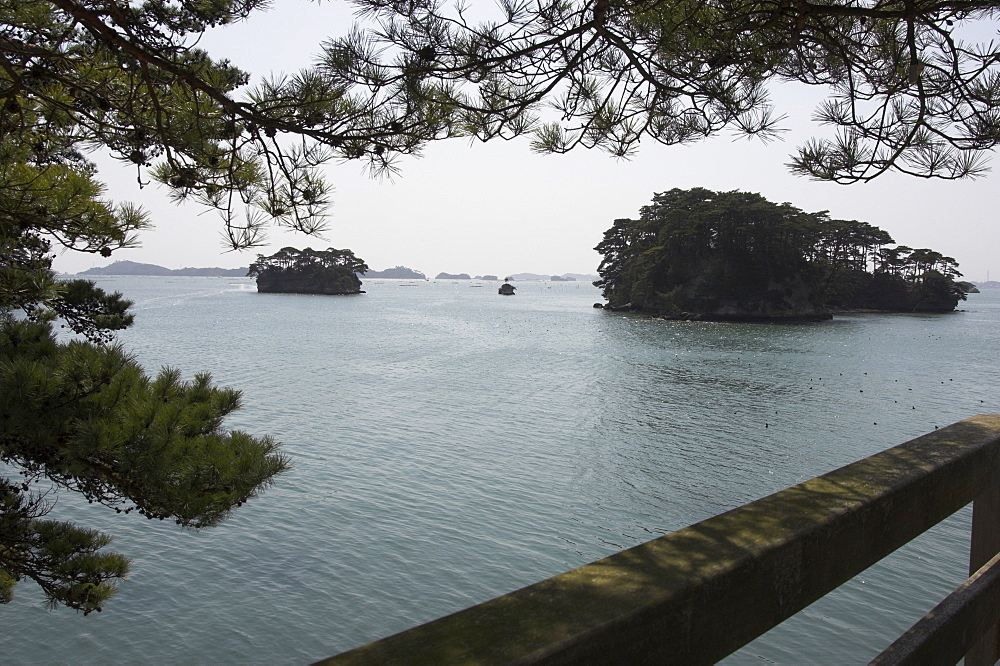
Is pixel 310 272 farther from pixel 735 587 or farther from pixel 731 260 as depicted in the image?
pixel 735 587

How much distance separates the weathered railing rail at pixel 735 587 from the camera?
28.5 inches

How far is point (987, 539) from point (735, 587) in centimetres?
119

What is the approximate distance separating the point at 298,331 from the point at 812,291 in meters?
39.4

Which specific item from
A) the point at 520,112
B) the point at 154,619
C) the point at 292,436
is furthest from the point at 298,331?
the point at 520,112

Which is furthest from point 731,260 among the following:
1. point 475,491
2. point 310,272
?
point 310,272

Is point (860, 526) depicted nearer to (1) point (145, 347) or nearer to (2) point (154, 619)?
(2) point (154, 619)

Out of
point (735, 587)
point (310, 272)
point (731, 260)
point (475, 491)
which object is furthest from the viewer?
point (310, 272)

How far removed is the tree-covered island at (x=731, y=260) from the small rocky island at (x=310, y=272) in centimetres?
5331

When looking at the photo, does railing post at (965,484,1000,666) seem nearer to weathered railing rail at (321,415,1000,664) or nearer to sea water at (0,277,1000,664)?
weathered railing rail at (321,415,1000,664)

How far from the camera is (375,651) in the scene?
2.27 ft

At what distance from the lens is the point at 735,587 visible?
2.95 ft

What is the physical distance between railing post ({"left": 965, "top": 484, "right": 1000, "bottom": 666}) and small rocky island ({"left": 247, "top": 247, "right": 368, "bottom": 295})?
104 meters

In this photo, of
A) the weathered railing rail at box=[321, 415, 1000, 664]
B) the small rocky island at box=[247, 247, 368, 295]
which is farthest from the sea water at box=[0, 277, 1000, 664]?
the small rocky island at box=[247, 247, 368, 295]

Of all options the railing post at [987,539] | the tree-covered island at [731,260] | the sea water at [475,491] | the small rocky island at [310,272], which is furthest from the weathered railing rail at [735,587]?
the small rocky island at [310,272]
